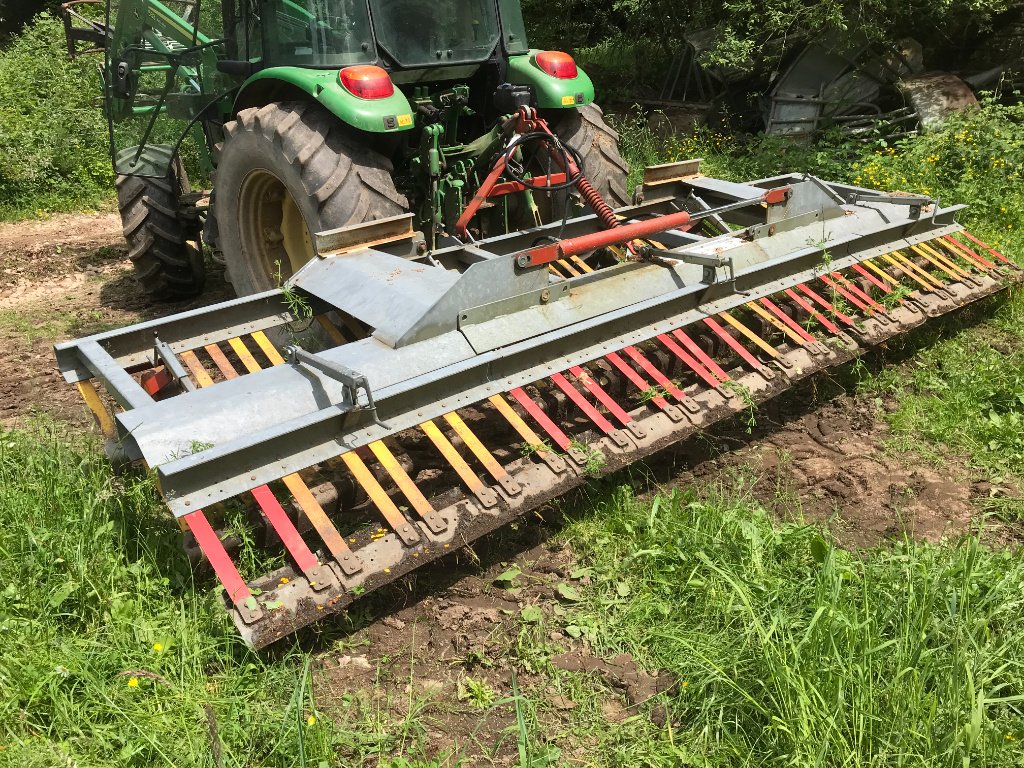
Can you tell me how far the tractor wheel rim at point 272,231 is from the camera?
399 cm

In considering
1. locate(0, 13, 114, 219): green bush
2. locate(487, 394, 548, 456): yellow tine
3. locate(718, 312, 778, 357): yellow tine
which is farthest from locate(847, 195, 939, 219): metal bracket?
locate(0, 13, 114, 219): green bush

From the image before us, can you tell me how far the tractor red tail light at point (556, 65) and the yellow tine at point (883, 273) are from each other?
71.3 inches

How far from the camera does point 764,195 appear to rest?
3904 mm

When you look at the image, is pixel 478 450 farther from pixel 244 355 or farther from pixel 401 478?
pixel 244 355

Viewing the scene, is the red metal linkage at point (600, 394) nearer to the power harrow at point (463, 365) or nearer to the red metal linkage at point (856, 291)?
the power harrow at point (463, 365)

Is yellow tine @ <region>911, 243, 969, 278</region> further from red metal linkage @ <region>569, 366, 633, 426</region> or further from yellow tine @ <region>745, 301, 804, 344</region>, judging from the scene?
red metal linkage @ <region>569, 366, 633, 426</region>

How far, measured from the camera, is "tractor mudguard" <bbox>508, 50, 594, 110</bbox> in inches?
163

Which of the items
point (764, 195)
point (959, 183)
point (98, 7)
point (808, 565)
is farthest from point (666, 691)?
point (98, 7)

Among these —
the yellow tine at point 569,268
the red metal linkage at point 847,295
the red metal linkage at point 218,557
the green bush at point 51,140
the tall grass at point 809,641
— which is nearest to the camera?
the tall grass at point 809,641

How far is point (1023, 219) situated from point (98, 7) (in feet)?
32.2

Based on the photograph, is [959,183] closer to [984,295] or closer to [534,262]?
[984,295]

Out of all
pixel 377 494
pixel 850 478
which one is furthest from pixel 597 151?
pixel 377 494

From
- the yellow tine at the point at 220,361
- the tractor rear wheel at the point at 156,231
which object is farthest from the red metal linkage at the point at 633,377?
the tractor rear wheel at the point at 156,231

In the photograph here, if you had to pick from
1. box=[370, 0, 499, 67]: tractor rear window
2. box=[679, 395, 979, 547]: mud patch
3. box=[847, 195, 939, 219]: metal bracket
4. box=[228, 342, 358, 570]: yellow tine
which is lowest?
box=[679, 395, 979, 547]: mud patch
